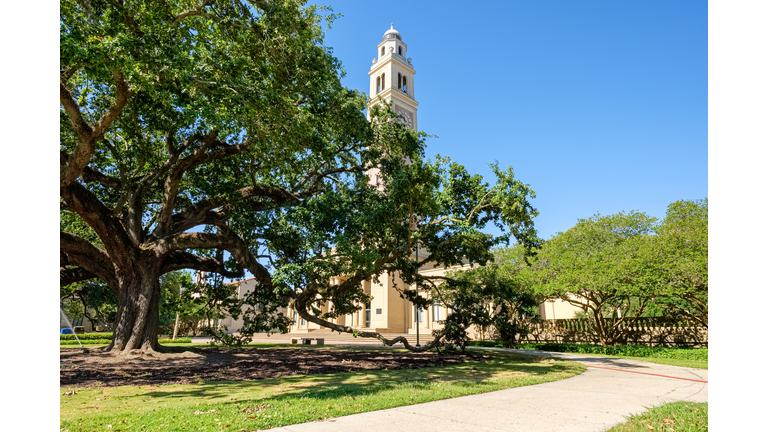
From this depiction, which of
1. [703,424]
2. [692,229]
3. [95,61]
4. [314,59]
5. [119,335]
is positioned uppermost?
[314,59]

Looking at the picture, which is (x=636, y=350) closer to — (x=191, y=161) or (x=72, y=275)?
(x=191, y=161)

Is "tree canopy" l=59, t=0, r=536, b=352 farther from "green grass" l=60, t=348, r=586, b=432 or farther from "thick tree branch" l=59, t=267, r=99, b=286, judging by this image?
"green grass" l=60, t=348, r=586, b=432

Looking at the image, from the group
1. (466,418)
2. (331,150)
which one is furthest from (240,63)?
(466,418)

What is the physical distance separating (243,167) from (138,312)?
21.2 ft

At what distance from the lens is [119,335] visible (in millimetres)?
15117

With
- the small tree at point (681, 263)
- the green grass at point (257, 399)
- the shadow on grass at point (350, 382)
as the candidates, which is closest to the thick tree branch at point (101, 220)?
the green grass at point (257, 399)

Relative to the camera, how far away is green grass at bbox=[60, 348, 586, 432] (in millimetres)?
5539

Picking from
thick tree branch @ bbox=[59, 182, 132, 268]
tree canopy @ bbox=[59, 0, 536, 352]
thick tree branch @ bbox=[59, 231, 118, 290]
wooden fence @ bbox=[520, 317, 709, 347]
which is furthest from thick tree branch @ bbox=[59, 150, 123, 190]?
wooden fence @ bbox=[520, 317, 709, 347]

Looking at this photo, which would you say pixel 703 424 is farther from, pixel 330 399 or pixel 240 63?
pixel 240 63

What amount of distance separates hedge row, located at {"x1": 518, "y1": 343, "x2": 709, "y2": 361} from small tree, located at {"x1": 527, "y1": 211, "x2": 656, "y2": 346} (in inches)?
87.0

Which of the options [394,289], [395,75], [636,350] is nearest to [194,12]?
[636,350]

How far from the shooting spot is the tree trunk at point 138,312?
15.1 metres

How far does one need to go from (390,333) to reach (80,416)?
37.3 m
